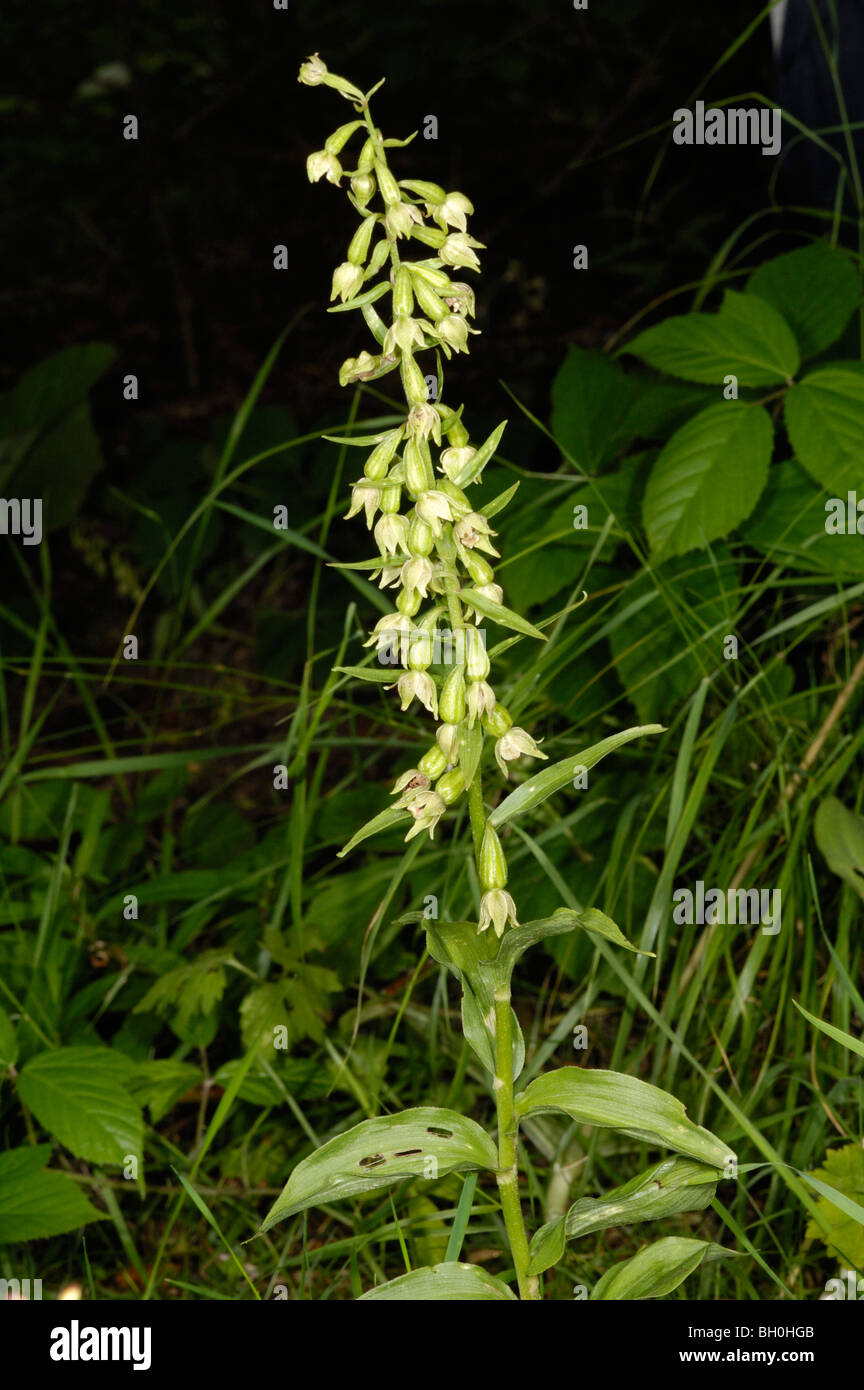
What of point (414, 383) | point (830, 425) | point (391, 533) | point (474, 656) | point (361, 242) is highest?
point (830, 425)

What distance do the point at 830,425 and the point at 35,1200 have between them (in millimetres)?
1460

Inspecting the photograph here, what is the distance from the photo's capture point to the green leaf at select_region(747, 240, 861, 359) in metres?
1.90

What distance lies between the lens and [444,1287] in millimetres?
1124

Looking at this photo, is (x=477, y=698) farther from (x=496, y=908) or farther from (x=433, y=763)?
(x=496, y=908)

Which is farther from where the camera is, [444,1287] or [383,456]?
[444,1287]

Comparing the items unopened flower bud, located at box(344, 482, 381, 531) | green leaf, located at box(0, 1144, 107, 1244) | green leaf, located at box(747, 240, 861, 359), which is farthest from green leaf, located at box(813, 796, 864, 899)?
green leaf, located at box(0, 1144, 107, 1244)

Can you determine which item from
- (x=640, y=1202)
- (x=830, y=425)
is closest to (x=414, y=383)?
(x=640, y=1202)

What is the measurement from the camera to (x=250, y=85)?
4.39m

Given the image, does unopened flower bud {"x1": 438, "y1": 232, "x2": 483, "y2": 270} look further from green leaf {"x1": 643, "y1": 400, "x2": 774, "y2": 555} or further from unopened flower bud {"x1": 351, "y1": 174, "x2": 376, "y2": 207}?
green leaf {"x1": 643, "y1": 400, "x2": 774, "y2": 555}

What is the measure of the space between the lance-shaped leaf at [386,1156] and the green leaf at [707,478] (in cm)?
87

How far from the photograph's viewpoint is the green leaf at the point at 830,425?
1670 mm

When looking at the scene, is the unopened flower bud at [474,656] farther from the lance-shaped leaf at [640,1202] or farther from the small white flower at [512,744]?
the lance-shaped leaf at [640,1202]

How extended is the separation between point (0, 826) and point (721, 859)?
129cm

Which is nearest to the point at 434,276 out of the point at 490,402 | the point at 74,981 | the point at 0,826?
the point at 74,981
